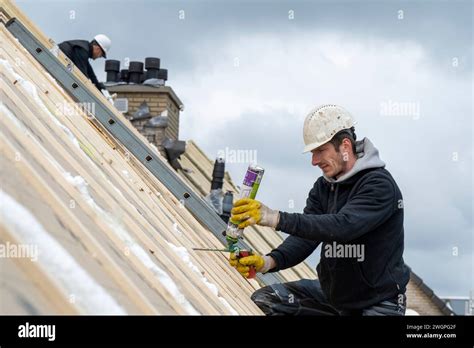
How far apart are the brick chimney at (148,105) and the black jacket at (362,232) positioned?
11.9 metres

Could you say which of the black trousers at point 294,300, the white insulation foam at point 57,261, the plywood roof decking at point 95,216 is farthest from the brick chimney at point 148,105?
the white insulation foam at point 57,261

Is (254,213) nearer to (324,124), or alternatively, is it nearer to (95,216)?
(324,124)

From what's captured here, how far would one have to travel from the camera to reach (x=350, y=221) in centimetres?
534

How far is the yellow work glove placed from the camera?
531cm

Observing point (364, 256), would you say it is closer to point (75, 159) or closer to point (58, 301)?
point (75, 159)

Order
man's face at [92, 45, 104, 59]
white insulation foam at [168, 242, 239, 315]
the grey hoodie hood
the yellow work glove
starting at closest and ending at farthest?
the yellow work glove
white insulation foam at [168, 242, 239, 315]
the grey hoodie hood
man's face at [92, 45, 104, 59]

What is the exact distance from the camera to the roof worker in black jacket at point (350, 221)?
17.5ft

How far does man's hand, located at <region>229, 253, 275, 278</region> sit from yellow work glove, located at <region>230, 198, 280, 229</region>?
2.36 feet

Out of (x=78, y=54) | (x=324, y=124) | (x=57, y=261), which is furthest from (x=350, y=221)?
(x=78, y=54)

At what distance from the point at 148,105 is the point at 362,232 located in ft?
41.9

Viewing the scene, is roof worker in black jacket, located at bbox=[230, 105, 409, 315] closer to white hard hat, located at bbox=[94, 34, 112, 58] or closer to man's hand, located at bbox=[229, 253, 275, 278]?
man's hand, located at bbox=[229, 253, 275, 278]

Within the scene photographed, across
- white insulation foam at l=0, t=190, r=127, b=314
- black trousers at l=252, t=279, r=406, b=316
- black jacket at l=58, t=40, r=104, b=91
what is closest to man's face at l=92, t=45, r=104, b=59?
black jacket at l=58, t=40, r=104, b=91

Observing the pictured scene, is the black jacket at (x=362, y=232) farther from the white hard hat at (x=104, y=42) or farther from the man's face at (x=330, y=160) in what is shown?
the white hard hat at (x=104, y=42)
